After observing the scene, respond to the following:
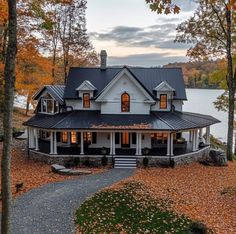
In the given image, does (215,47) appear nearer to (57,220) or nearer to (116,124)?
(116,124)

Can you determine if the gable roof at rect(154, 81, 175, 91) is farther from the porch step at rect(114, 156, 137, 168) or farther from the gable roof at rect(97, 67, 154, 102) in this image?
the porch step at rect(114, 156, 137, 168)

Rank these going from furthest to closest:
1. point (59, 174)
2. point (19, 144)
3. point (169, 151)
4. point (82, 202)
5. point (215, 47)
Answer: point (19, 144)
point (215, 47)
point (169, 151)
point (59, 174)
point (82, 202)

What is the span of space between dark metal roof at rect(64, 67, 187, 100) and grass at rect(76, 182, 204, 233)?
45.9 ft

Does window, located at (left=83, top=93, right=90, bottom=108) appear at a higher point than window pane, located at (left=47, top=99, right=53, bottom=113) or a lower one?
higher

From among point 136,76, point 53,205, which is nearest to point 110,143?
point 136,76

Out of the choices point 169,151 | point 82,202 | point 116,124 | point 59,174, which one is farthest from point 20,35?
point 82,202

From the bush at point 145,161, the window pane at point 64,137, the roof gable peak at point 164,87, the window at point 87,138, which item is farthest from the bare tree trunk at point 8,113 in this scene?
the roof gable peak at point 164,87

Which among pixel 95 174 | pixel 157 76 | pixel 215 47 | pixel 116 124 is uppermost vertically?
pixel 215 47

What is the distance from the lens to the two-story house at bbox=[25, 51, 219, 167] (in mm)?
25938

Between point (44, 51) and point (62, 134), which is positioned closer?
point (62, 134)

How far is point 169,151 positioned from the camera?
2608 cm

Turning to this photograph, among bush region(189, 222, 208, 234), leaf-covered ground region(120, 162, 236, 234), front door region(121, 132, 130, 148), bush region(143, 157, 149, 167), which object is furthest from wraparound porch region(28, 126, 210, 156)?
bush region(189, 222, 208, 234)

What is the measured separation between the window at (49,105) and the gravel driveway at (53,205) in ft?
34.5

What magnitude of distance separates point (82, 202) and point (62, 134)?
14.0 metres
